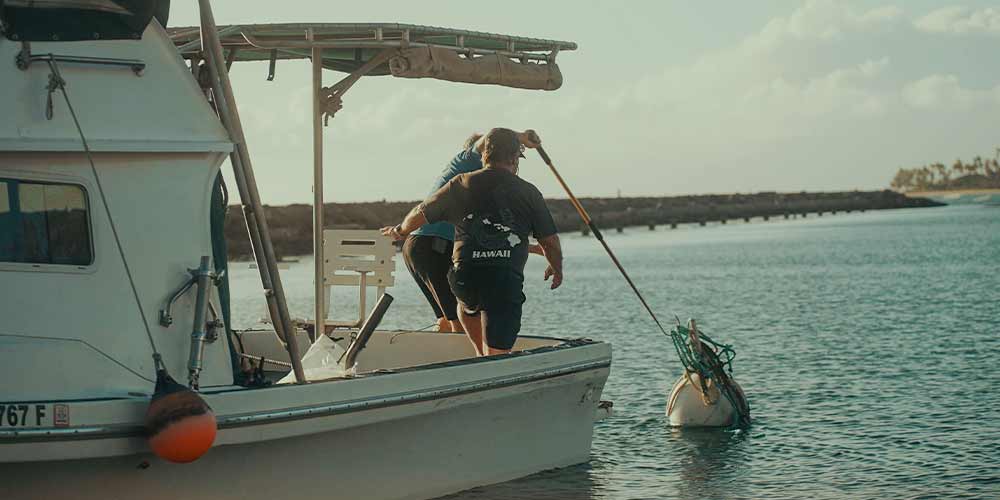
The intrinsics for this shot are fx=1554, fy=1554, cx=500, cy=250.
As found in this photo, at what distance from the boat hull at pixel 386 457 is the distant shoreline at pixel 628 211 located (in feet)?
61.2

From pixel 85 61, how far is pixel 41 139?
1.57ft

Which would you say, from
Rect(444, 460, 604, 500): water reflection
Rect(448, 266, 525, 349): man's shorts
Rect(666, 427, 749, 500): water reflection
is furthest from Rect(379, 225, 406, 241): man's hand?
Rect(666, 427, 749, 500): water reflection

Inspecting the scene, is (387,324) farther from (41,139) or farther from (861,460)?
(41,139)

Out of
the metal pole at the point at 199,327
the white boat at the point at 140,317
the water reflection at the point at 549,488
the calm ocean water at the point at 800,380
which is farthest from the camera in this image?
the calm ocean water at the point at 800,380

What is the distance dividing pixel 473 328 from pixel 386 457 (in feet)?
5.70

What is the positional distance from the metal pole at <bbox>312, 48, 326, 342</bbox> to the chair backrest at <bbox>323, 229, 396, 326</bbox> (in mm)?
394

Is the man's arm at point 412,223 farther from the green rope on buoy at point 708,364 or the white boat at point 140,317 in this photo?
the green rope on buoy at point 708,364

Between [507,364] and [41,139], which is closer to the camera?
[41,139]

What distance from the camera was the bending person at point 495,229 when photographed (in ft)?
32.6

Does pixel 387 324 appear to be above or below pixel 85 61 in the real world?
below

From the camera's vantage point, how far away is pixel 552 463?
408 inches

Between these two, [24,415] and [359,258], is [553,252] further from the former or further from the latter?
[24,415]


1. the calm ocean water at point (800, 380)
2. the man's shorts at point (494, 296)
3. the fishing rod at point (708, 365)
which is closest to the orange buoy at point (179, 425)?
the calm ocean water at point (800, 380)

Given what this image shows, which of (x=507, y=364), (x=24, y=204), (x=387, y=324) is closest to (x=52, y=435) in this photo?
(x=24, y=204)
